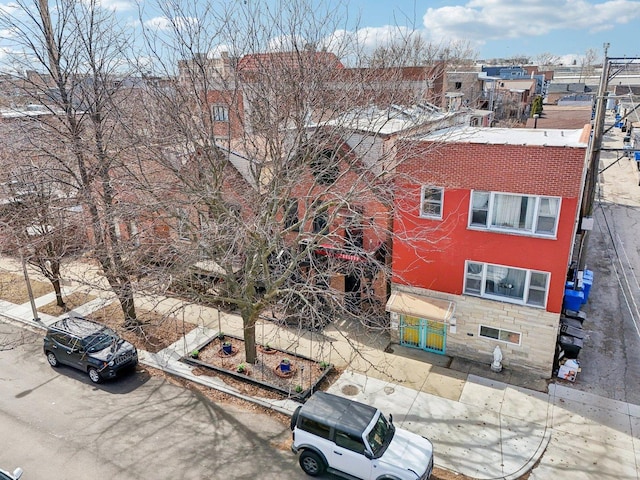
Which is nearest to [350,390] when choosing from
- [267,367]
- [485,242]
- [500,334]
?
[267,367]

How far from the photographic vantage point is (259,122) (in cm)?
1427

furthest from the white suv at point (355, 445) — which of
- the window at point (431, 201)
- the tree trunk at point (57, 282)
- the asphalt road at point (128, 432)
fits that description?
the tree trunk at point (57, 282)

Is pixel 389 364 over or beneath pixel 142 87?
beneath

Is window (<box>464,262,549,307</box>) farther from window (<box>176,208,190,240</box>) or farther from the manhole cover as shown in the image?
window (<box>176,208,190,240</box>)

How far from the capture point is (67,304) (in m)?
20.3

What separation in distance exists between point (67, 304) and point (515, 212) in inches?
731

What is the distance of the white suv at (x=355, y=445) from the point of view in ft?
32.9

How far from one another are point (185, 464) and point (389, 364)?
7216 mm

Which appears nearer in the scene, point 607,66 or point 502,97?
point 607,66

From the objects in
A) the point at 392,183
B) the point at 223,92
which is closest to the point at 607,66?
the point at 392,183

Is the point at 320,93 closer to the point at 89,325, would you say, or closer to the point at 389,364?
the point at 389,364

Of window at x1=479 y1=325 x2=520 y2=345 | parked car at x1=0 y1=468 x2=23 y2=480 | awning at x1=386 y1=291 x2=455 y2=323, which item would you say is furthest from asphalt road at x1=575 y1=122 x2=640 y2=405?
parked car at x1=0 y1=468 x2=23 y2=480

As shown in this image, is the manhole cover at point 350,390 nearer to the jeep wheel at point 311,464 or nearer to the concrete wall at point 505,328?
the jeep wheel at point 311,464

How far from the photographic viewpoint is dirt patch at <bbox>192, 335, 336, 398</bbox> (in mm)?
14266
